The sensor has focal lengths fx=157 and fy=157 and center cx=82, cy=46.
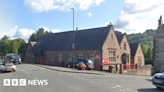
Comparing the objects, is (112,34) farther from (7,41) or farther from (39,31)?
(39,31)

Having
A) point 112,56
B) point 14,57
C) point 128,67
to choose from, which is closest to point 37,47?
point 14,57

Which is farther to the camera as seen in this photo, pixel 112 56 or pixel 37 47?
pixel 37 47

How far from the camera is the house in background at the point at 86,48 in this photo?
3021cm

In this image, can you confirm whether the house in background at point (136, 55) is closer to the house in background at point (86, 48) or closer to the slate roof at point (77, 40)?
the house in background at point (86, 48)

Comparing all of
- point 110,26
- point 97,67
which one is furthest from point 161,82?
point 110,26

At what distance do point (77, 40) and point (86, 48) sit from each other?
4.99m

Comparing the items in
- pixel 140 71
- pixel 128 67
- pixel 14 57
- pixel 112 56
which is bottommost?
pixel 140 71

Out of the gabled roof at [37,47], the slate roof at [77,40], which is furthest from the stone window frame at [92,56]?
the gabled roof at [37,47]

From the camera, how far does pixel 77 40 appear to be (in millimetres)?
35906

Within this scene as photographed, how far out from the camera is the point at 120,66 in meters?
28.1

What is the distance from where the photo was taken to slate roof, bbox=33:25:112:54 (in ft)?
104

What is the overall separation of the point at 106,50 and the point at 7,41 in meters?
47.6

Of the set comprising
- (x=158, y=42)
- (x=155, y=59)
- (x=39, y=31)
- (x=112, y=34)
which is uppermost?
(x=39, y=31)

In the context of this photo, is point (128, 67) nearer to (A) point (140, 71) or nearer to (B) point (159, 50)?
(A) point (140, 71)
